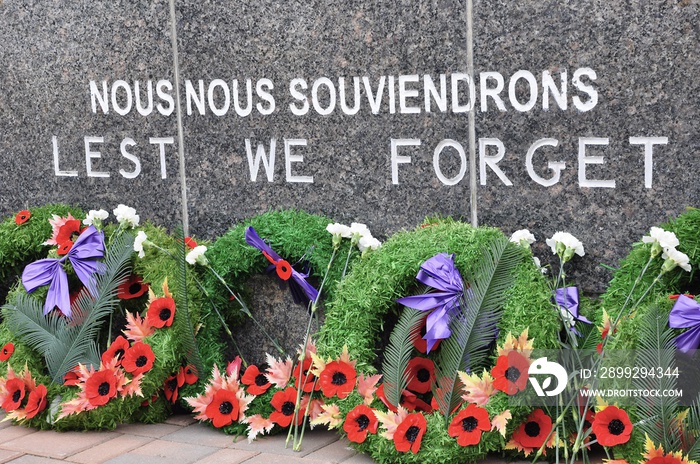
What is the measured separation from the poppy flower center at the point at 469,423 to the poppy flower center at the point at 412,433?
17 centimetres

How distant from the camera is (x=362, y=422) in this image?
3.41 metres

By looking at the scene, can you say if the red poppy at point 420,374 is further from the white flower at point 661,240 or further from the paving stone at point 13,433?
the paving stone at point 13,433

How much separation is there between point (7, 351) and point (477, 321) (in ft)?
7.14

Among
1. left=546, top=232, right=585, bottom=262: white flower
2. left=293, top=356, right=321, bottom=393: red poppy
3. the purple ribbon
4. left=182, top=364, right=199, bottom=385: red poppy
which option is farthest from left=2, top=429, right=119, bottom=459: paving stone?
the purple ribbon

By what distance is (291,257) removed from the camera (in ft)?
13.2

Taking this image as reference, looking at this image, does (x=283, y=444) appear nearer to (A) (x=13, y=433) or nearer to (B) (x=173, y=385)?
(B) (x=173, y=385)

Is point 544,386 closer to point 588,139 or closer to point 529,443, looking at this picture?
point 529,443

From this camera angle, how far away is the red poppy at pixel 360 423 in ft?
11.1

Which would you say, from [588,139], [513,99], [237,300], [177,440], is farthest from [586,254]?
[177,440]

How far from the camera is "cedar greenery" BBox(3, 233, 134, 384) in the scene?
403 centimetres

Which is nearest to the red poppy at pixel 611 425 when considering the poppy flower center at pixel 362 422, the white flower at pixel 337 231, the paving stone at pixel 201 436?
the poppy flower center at pixel 362 422

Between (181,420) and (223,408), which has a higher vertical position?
(223,408)

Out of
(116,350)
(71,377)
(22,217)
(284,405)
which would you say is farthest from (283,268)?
(22,217)

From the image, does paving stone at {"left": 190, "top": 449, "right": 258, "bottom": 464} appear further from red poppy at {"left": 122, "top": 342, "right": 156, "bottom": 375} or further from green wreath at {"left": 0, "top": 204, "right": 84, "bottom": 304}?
green wreath at {"left": 0, "top": 204, "right": 84, "bottom": 304}
